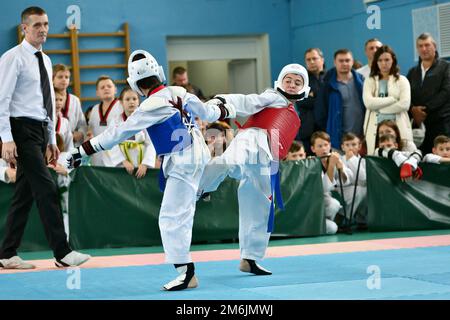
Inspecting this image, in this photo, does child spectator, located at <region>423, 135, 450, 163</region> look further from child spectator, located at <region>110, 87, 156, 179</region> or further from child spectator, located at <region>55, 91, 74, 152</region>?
child spectator, located at <region>55, 91, 74, 152</region>

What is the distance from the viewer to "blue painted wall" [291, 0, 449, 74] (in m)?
11.9

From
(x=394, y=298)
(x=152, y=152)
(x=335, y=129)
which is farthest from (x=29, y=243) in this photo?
(x=394, y=298)

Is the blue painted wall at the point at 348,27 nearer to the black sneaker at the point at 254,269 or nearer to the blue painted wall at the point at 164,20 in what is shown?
the blue painted wall at the point at 164,20

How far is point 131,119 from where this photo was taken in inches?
207

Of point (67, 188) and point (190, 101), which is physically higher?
point (190, 101)

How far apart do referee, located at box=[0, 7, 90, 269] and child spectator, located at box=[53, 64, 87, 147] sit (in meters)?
2.03

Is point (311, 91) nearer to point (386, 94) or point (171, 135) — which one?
point (386, 94)

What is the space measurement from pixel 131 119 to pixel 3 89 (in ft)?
5.19

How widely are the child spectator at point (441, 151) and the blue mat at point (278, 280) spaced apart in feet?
7.29

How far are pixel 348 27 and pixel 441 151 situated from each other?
496 centimetres

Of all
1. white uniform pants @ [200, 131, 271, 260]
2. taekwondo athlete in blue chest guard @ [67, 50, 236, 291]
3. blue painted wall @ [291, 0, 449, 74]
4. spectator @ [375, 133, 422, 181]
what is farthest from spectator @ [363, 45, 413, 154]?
taekwondo athlete in blue chest guard @ [67, 50, 236, 291]

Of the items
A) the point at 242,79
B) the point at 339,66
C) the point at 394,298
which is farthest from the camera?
the point at 242,79

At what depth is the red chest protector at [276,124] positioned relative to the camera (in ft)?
19.7

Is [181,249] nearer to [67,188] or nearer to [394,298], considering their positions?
[394,298]
